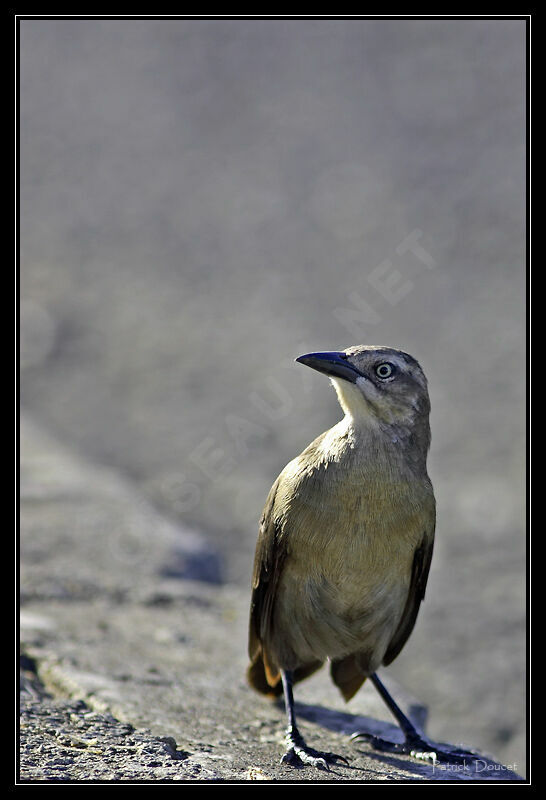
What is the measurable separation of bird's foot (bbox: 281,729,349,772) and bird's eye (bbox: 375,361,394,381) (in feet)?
6.65

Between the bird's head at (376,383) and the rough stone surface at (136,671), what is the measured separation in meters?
1.90

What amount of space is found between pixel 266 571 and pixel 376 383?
122cm

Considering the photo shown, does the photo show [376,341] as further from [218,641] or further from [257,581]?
[257,581]

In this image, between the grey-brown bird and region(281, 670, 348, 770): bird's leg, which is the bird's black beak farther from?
region(281, 670, 348, 770): bird's leg

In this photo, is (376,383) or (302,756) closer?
(302,756)

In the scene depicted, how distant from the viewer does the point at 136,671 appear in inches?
244

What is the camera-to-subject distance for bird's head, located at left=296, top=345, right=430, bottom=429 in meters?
5.11

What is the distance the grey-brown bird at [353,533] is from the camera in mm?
4961

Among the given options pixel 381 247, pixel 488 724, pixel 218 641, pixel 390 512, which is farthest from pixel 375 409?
pixel 381 247

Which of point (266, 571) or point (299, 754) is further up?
point (266, 571)

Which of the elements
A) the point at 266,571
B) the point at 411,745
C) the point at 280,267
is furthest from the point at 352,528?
the point at 280,267

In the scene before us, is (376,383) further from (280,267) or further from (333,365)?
(280,267)

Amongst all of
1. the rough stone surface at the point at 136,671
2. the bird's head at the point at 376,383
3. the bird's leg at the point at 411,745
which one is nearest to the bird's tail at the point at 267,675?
the rough stone surface at the point at 136,671

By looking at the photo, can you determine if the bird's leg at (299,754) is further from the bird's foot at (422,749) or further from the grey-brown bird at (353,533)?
the bird's foot at (422,749)
